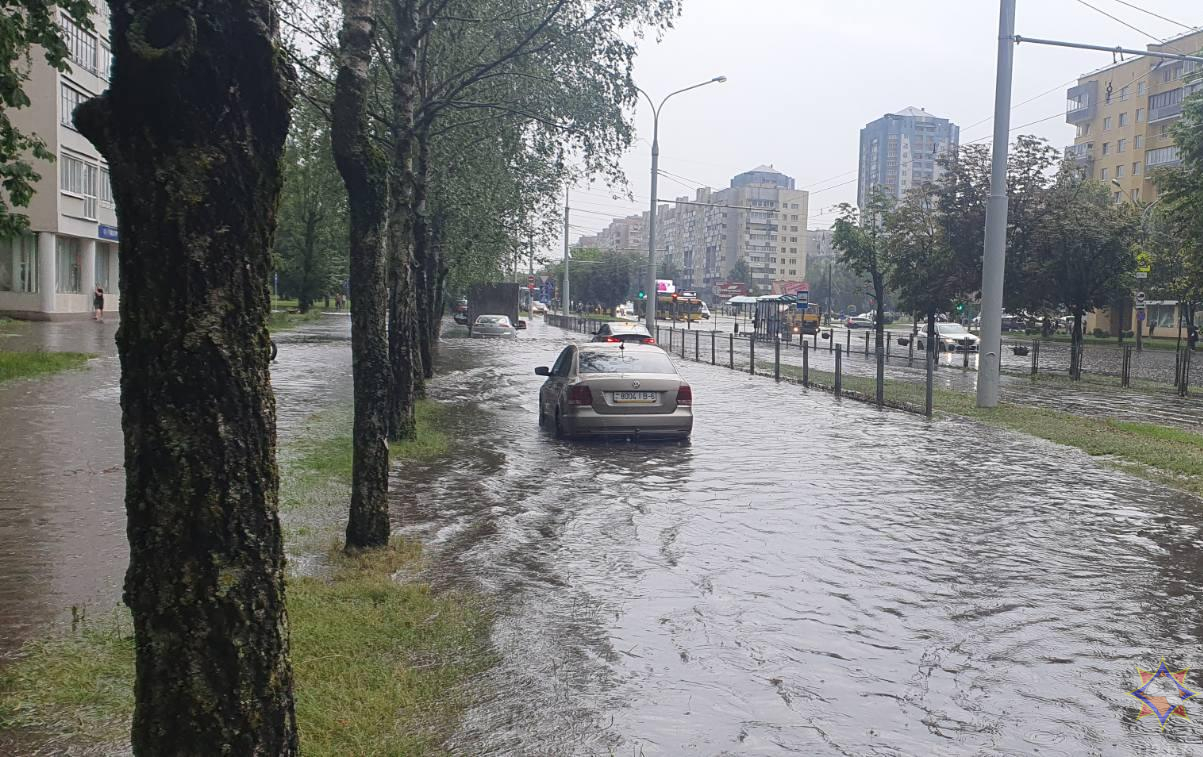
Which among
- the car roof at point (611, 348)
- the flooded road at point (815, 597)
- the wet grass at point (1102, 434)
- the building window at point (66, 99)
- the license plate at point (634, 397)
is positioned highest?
the building window at point (66, 99)

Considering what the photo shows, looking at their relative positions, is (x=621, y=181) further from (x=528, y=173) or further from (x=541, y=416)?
(x=528, y=173)

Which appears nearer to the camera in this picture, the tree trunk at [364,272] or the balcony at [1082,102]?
the tree trunk at [364,272]

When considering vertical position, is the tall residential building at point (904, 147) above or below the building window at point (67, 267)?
above

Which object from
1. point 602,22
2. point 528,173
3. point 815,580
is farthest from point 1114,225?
point 815,580

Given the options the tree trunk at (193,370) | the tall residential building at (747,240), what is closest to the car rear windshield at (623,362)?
the tree trunk at (193,370)

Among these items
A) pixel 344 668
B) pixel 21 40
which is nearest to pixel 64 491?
pixel 21 40

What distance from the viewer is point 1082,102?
101625mm

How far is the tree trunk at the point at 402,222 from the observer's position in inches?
472

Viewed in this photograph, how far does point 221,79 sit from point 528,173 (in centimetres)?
2381

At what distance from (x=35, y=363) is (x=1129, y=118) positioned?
312 ft

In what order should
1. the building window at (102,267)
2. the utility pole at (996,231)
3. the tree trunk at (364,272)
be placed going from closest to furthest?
1. the tree trunk at (364,272)
2. the utility pole at (996,231)
3. the building window at (102,267)

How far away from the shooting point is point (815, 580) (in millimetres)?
7395

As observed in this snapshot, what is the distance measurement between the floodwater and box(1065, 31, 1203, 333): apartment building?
7523cm

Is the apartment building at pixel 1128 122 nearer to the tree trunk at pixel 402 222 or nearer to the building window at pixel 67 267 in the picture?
the building window at pixel 67 267
